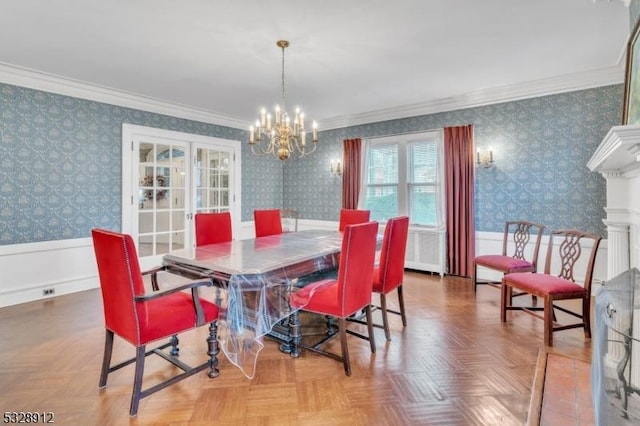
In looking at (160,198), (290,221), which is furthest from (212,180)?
(290,221)

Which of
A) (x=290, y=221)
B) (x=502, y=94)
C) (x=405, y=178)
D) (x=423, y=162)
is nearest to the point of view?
(x=502, y=94)

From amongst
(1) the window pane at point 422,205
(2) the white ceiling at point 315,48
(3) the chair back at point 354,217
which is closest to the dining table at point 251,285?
(3) the chair back at point 354,217

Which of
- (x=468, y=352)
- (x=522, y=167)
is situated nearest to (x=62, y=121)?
(x=468, y=352)

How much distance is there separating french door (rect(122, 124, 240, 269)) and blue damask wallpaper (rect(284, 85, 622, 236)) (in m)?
3.30

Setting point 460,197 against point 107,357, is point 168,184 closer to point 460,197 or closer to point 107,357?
point 107,357

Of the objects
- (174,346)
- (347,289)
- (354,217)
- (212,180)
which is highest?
(212,180)

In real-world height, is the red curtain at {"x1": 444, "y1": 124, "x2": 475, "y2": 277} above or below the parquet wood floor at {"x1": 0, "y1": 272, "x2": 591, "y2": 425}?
Answer: above

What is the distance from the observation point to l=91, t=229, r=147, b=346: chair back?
5.79 ft

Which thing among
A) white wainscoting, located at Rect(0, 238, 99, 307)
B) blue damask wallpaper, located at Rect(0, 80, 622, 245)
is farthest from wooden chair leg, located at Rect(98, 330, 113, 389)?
blue damask wallpaper, located at Rect(0, 80, 622, 245)

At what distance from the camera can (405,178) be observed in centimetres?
517

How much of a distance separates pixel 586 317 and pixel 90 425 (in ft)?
11.6

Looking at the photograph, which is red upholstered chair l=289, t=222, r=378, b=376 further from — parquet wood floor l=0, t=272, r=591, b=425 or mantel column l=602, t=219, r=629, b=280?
mantel column l=602, t=219, r=629, b=280

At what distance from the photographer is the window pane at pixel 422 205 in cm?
496

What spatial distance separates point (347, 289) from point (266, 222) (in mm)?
2071
